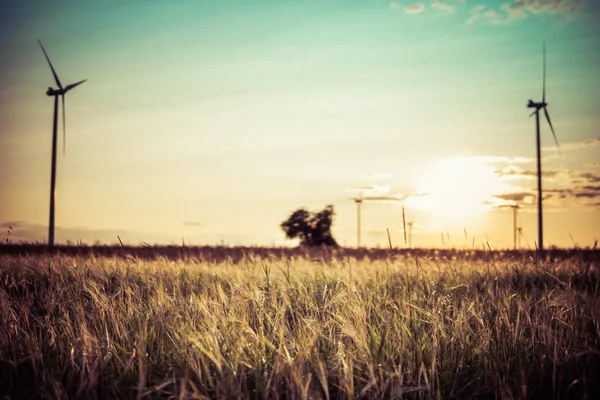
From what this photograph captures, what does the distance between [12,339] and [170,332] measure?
1507mm

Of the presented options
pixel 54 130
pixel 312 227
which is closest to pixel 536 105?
pixel 54 130

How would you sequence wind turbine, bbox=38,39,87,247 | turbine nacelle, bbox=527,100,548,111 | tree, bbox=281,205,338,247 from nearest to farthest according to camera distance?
wind turbine, bbox=38,39,87,247 < turbine nacelle, bbox=527,100,548,111 < tree, bbox=281,205,338,247

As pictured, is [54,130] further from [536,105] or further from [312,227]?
[312,227]

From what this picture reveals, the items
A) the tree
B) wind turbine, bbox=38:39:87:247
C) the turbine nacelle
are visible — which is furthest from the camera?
the tree

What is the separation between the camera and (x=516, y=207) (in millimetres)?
52625

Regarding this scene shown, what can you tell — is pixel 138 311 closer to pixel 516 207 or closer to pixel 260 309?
pixel 260 309

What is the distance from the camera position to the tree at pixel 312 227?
211ft

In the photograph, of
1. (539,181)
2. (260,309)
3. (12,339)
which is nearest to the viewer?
(12,339)

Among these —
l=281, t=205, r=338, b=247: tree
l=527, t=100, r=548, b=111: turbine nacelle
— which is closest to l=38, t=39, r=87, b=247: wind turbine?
l=527, t=100, r=548, b=111: turbine nacelle

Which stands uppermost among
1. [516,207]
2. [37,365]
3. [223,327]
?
[516,207]

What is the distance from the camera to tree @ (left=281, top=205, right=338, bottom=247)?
64312mm

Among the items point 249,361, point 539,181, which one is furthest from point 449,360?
point 539,181

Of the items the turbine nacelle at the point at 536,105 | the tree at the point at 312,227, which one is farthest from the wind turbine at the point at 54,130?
the tree at the point at 312,227

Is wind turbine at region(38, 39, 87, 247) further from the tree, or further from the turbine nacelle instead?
the tree
